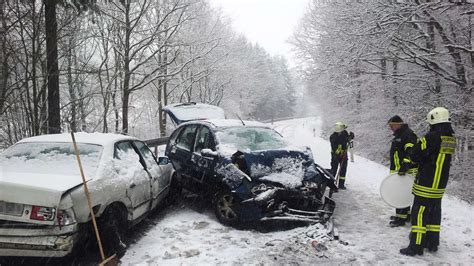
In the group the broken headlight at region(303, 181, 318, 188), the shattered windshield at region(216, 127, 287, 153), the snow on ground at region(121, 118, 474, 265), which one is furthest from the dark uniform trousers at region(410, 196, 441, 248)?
the shattered windshield at region(216, 127, 287, 153)

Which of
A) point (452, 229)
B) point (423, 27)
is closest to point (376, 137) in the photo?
point (423, 27)

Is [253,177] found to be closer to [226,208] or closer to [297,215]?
[226,208]

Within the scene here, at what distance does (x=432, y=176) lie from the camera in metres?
4.78

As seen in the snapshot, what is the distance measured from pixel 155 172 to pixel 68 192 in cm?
236

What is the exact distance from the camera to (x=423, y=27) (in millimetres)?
11828

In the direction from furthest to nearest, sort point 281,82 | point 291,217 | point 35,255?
1. point 281,82
2. point 291,217
3. point 35,255

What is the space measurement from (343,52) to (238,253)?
8.70 meters

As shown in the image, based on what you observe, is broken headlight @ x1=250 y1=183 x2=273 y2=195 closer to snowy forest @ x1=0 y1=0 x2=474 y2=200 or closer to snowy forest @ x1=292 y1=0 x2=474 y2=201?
snowy forest @ x1=0 y1=0 x2=474 y2=200

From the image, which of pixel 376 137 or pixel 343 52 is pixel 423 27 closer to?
pixel 343 52

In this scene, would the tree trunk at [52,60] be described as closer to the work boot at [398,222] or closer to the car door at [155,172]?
the car door at [155,172]

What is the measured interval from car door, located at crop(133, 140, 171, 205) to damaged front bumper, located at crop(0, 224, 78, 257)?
6.92ft

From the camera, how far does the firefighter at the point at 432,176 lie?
473 cm

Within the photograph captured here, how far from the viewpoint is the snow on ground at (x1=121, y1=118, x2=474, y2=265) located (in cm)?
466

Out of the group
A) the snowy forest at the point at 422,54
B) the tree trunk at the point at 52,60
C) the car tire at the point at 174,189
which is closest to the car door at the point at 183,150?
the car tire at the point at 174,189
